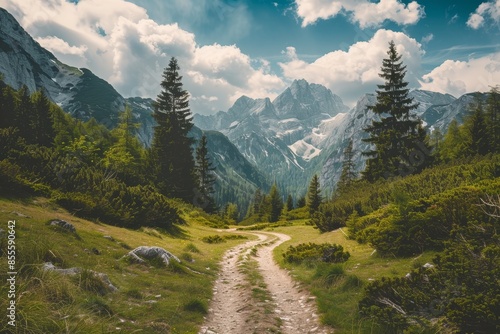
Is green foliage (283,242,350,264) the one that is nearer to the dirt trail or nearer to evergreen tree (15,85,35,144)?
the dirt trail

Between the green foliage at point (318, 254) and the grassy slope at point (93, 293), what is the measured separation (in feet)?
16.1

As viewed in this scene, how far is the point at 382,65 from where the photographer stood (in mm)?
42406

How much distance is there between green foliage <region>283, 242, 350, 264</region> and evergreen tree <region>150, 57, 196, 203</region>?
3732 cm

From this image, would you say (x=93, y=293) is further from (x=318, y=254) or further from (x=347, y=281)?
(x=318, y=254)

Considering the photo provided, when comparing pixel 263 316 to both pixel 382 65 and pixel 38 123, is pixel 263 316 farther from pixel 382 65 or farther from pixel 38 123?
pixel 38 123

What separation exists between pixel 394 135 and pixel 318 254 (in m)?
29.6

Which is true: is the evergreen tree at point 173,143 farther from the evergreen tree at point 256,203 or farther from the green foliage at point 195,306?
the evergreen tree at point 256,203

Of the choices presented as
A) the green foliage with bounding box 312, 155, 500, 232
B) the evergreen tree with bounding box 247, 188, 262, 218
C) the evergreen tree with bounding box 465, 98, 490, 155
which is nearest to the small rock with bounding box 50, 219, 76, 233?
the green foliage with bounding box 312, 155, 500, 232

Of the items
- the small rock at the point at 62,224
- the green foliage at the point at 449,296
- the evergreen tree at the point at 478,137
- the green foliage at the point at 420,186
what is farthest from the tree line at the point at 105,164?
the evergreen tree at the point at 478,137

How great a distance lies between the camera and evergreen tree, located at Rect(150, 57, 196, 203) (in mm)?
53375

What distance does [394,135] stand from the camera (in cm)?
3966

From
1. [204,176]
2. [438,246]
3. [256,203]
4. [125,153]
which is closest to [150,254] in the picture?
[438,246]

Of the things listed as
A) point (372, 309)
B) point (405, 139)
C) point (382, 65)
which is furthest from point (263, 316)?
point (382, 65)

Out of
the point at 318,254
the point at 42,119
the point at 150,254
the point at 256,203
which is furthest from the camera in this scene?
the point at 256,203
